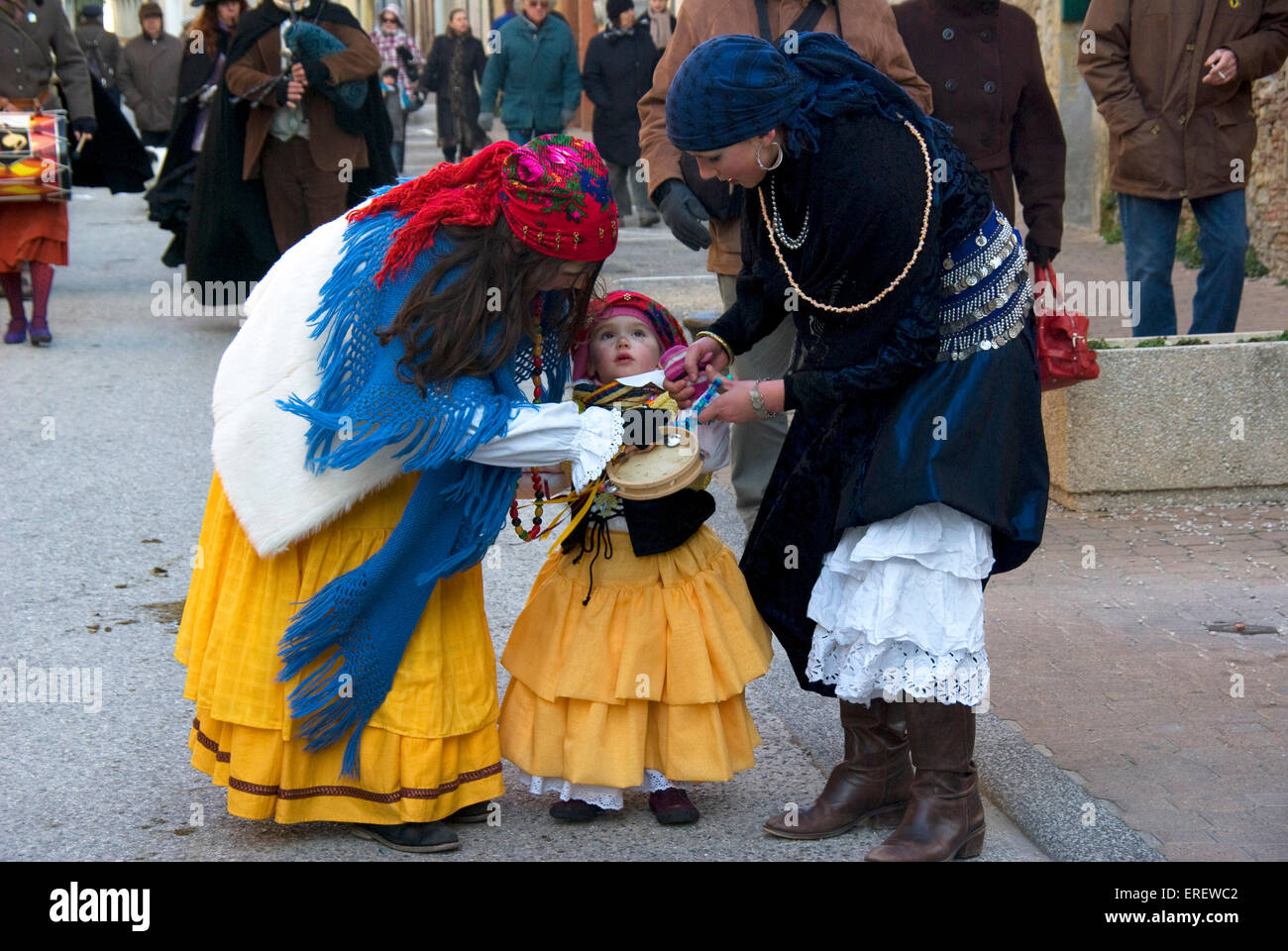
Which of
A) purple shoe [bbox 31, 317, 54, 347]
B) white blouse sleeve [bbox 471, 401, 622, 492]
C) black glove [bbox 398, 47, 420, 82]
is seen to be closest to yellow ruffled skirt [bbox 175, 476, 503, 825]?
white blouse sleeve [bbox 471, 401, 622, 492]

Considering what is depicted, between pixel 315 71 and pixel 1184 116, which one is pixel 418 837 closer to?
pixel 1184 116

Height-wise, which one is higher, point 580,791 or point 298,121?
point 298,121

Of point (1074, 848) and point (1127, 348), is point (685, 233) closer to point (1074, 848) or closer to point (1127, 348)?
point (1127, 348)

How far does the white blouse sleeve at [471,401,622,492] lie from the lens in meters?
3.05

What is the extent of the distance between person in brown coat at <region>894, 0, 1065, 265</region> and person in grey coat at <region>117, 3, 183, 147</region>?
1147 centimetres

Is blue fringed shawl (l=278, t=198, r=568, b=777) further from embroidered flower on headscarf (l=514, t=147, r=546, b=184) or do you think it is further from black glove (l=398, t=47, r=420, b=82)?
black glove (l=398, t=47, r=420, b=82)

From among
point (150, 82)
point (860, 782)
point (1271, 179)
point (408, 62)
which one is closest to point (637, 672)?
point (860, 782)

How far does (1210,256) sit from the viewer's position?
627cm

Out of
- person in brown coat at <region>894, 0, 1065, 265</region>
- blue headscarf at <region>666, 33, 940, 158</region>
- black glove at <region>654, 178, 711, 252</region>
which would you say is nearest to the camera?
blue headscarf at <region>666, 33, 940, 158</region>

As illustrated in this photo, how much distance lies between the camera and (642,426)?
327 centimetres

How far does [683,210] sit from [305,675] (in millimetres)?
2051

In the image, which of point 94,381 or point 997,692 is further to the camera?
point 94,381

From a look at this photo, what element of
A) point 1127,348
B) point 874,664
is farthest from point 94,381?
point 874,664

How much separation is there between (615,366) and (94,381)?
224 inches
